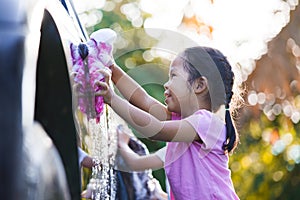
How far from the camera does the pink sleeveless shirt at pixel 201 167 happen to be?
3.30 m

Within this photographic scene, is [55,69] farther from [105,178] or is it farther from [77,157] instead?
[105,178]

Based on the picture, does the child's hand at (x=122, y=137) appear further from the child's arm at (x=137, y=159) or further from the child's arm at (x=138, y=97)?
the child's arm at (x=138, y=97)

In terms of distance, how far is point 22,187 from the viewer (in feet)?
4.35

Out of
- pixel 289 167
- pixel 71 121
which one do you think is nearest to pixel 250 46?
pixel 289 167

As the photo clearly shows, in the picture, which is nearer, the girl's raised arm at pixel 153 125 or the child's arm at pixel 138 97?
the girl's raised arm at pixel 153 125

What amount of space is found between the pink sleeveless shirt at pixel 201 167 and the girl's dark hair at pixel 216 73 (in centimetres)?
12

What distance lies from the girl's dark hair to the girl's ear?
0.02 m

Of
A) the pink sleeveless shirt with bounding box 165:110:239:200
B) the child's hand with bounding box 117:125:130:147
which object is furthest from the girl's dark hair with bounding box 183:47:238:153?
the child's hand with bounding box 117:125:130:147

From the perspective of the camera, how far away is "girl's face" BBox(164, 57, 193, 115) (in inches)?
134

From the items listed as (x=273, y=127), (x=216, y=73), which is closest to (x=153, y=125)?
(x=216, y=73)

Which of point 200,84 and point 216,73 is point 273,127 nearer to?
point 216,73

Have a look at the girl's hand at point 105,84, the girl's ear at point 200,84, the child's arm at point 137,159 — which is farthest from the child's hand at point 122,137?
the girl's hand at point 105,84

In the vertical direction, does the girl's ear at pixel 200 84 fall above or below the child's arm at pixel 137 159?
above

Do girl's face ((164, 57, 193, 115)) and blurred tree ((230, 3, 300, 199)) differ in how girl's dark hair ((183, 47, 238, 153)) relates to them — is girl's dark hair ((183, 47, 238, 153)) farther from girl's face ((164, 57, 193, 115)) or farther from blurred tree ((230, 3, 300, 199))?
blurred tree ((230, 3, 300, 199))
